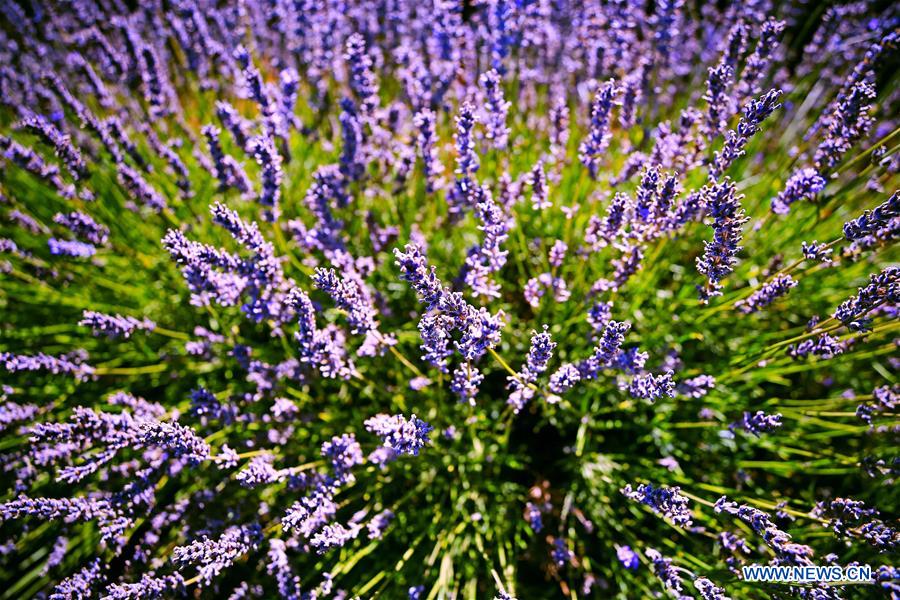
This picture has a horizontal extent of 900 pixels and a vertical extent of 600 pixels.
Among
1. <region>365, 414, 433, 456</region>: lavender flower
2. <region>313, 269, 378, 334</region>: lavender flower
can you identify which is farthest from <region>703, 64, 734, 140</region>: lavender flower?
<region>365, 414, 433, 456</region>: lavender flower

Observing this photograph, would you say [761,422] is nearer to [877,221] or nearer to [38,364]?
[877,221]

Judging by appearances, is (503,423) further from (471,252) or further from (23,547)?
(23,547)

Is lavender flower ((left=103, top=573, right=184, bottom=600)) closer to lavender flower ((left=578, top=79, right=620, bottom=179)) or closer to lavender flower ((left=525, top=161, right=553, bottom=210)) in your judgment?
lavender flower ((left=525, top=161, right=553, bottom=210))

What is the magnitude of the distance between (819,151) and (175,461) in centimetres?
319

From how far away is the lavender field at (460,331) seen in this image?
193 centimetres

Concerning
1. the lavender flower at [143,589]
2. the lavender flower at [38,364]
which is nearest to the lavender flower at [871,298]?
the lavender flower at [143,589]

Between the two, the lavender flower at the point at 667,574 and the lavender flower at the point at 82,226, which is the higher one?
the lavender flower at the point at 82,226

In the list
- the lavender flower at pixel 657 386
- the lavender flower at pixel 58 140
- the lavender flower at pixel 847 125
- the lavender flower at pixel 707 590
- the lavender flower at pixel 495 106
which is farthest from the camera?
the lavender flower at pixel 58 140

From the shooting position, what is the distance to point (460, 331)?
174cm

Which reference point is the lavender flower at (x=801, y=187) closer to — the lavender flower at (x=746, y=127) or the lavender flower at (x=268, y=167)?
the lavender flower at (x=746, y=127)

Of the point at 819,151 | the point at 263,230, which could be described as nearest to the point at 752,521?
the point at 819,151

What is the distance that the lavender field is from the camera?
1928mm

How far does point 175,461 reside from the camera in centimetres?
236

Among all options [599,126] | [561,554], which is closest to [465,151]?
[599,126]
